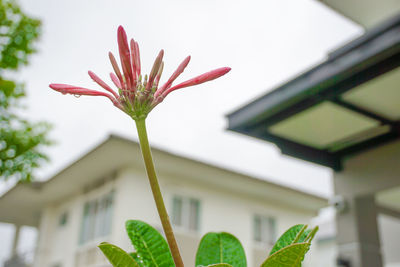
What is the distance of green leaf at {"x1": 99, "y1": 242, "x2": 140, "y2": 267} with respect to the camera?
1.83 feet

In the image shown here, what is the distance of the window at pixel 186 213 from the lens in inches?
424

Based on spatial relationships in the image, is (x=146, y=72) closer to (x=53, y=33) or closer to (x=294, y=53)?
(x=53, y=33)

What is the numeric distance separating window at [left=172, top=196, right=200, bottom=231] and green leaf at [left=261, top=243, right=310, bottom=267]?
33.6 ft

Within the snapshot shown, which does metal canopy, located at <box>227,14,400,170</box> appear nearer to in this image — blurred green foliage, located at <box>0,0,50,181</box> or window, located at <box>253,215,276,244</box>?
blurred green foliage, located at <box>0,0,50,181</box>

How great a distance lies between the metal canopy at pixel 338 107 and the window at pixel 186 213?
238 inches

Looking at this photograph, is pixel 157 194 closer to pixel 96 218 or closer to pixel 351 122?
pixel 351 122

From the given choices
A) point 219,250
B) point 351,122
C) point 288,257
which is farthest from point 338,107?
point 288,257

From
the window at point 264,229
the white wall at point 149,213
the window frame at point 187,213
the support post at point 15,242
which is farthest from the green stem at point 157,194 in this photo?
the support post at point 15,242

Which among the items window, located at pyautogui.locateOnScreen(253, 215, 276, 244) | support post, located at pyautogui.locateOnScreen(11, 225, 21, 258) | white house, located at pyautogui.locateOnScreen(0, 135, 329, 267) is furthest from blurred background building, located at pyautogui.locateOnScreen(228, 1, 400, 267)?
support post, located at pyautogui.locateOnScreen(11, 225, 21, 258)

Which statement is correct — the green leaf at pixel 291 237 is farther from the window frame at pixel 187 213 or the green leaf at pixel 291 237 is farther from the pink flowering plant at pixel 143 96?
the window frame at pixel 187 213

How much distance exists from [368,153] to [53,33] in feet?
15.1

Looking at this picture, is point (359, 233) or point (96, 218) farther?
point (96, 218)

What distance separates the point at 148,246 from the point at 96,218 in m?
10.7

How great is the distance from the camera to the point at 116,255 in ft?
1.86
